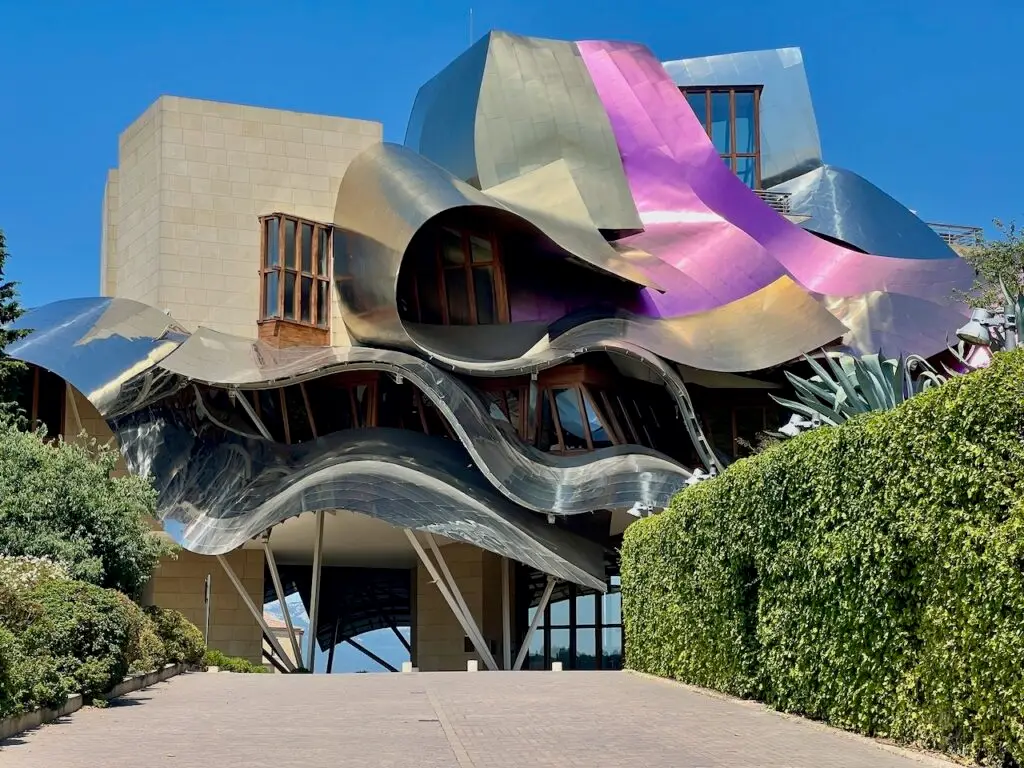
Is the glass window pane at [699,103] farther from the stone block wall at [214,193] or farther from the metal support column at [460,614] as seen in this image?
the metal support column at [460,614]

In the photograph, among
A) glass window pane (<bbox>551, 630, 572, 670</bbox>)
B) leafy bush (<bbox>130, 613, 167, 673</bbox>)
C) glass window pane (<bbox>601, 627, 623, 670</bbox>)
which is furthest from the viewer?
glass window pane (<bbox>551, 630, 572, 670</bbox>)

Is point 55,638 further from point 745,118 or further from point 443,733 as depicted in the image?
point 745,118

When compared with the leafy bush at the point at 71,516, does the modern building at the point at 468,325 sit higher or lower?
higher

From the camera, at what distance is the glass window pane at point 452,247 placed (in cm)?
3697

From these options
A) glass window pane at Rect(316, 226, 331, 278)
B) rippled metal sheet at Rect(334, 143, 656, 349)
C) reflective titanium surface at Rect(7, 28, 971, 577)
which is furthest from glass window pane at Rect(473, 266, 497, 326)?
glass window pane at Rect(316, 226, 331, 278)

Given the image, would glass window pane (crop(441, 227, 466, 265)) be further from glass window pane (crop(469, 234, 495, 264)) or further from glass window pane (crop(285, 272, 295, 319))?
glass window pane (crop(285, 272, 295, 319))

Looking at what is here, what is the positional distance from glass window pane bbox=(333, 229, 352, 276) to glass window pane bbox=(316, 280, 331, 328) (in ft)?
6.74

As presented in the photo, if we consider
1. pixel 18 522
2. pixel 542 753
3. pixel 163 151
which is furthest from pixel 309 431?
pixel 542 753

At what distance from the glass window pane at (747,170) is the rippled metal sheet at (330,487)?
62.6ft

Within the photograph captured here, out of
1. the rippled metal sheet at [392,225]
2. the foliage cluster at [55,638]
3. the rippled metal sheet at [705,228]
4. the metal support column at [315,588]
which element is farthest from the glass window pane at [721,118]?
the foliage cluster at [55,638]

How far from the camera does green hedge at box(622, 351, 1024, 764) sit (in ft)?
28.0

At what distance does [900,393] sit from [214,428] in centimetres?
2474

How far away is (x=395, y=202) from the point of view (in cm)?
3503

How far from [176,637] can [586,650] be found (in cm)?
2059
